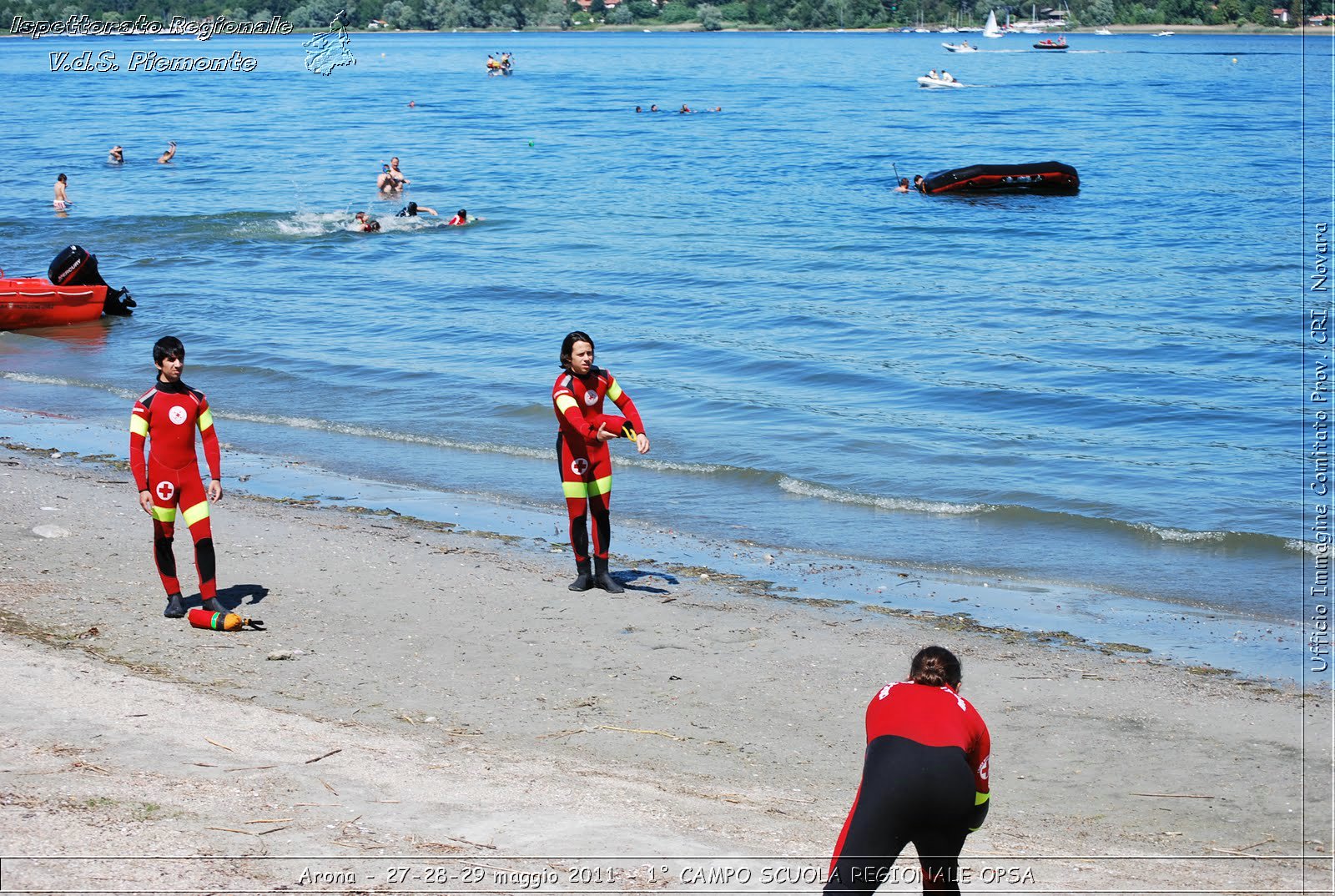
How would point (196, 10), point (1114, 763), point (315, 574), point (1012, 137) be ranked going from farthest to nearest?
1. point (196, 10)
2. point (1012, 137)
3. point (315, 574)
4. point (1114, 763)

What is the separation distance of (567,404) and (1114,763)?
4.18 meters

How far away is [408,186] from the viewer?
3984 cm

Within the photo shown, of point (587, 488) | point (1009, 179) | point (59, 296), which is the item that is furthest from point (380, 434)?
point (1009, 179)

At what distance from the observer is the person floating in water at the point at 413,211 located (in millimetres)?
33625

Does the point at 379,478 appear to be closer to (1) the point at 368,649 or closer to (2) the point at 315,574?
(2) the point at 315,574

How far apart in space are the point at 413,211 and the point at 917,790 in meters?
31.3

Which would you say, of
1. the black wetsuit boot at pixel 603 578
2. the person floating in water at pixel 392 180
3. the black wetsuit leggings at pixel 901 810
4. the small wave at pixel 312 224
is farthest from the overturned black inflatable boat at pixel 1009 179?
the black wetsuit leggings at pixel 901 810

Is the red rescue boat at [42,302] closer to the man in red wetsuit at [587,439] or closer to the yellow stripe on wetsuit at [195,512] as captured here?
the yellow stripe on wetsuit at [195,512]

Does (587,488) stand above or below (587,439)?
below

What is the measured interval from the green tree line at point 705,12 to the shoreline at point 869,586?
121 meters

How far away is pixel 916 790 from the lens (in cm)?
423

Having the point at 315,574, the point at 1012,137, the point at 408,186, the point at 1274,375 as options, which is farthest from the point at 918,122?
the point at 315,574

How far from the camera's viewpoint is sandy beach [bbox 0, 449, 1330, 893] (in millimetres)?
5227

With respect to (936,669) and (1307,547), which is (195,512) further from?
(1307,547)
